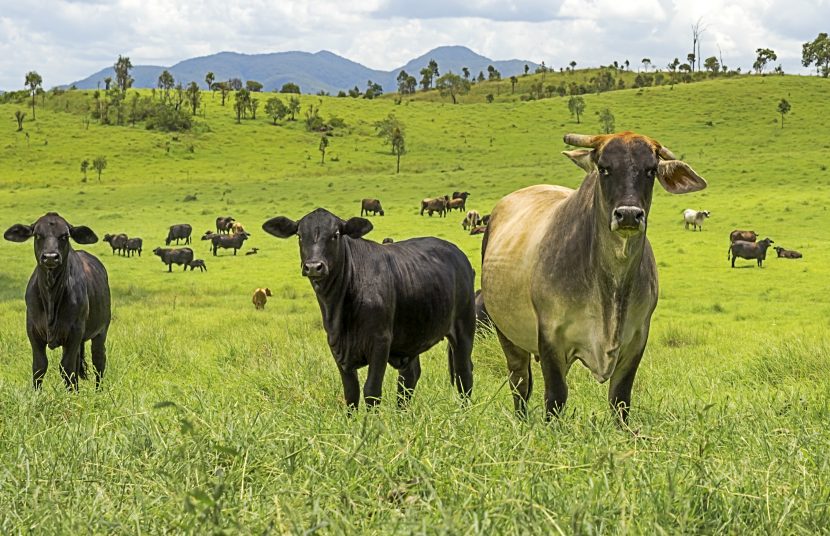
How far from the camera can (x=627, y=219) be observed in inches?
192

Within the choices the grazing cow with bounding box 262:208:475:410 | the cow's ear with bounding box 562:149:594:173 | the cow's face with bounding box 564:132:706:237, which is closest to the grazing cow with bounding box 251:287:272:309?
the grazing cow with bounding box 262:208:475:410

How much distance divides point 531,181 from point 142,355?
43.3 m

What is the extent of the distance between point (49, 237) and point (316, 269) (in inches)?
137

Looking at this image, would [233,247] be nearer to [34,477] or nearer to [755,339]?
[755,339]

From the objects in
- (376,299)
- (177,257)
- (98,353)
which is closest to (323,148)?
(177,257)

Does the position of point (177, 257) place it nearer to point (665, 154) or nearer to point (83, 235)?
point (83, 235)

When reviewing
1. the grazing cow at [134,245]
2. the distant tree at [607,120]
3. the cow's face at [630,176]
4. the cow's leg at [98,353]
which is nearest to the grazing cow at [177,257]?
the grazing cow at [134,245]

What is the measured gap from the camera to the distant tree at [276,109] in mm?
97125

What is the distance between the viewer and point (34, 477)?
376cm

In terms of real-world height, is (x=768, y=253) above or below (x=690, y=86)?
below

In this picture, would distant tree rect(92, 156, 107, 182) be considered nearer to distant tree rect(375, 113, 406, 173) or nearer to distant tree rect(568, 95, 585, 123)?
distant tree rect(375, 113, 406, 173)

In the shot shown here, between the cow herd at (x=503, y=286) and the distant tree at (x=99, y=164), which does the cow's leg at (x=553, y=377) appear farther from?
the distant tree at (x=99, y=164)

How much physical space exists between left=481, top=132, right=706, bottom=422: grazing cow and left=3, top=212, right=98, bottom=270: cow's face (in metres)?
4.74

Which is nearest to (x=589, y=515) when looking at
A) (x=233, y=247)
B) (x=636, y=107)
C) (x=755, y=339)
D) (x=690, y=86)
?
(x=755, y=339)
